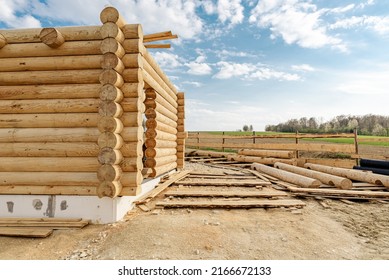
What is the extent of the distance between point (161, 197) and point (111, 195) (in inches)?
81.7

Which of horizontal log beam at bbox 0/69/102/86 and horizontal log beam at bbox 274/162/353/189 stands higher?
horizontal log beam at bbox 0/69/102/86

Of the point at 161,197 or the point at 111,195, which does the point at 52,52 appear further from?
the point at 161,197

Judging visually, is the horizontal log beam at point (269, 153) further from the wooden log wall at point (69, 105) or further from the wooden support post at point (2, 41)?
the wooden support post at point (2, 41)

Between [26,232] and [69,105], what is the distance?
2432 mm

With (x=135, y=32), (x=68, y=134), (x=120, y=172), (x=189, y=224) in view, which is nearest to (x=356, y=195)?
(x=189, y=224)

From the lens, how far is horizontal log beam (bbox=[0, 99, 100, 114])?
489 centimetres

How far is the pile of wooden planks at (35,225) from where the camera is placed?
13.5 ft

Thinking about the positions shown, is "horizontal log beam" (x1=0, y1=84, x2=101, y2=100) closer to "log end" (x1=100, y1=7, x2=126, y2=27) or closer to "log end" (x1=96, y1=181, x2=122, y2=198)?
"log end" (x1=100, y1=7, x2=126, y2=27)

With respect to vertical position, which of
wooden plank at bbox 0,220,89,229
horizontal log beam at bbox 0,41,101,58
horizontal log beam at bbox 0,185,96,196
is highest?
horizontal log beam at bbox 0,41,101,58

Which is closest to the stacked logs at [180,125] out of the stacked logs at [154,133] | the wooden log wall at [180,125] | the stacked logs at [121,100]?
the wooden log wall at [180,125]

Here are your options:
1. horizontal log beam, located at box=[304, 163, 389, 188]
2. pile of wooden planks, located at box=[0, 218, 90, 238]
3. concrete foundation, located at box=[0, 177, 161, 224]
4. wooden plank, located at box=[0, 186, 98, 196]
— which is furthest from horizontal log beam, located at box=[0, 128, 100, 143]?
horizontal log beam, located at box=[304, 163, 389, 188]

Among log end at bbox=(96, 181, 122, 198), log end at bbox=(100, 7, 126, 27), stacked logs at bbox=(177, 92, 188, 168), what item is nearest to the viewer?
log end at bbox=(96, 181, 122, 198)

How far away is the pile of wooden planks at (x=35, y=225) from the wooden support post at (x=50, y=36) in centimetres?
345

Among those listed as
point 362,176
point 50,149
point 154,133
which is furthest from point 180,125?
point 362,176
